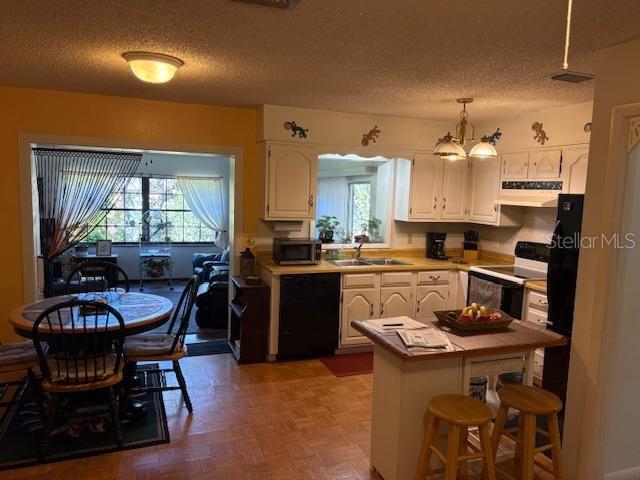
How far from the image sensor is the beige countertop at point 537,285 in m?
3.83

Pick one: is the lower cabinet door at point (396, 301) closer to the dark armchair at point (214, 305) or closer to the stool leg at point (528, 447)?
the dark armchair at point (214, 305)

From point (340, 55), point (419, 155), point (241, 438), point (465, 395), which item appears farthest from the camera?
point (419, 155)

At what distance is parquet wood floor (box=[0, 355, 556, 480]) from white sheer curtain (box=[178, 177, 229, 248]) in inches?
170

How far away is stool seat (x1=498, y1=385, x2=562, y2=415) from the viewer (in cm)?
231

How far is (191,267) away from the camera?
8.53 m

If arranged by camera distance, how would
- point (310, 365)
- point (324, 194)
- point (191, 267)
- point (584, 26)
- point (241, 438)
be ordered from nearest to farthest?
point (584, 26)
point (241, 438)
point (310, 365)
point (324, 194)
point (191, 267)

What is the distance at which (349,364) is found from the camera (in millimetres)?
Result: 4410

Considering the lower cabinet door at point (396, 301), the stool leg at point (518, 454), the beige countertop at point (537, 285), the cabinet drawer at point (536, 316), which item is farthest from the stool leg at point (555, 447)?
the lower cabinet door at point (396, 301)

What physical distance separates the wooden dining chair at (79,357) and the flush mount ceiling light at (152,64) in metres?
1.41

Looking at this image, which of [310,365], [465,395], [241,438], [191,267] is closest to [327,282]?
[310,365]

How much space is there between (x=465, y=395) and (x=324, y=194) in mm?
4093

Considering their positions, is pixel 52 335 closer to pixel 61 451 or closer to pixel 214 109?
pixel 61 451

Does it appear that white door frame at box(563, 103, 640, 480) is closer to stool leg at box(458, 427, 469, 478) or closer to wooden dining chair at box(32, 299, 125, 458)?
stool leg at box(458, 427, 469, 478)

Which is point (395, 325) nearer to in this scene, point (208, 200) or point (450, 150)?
point (450, 150)
